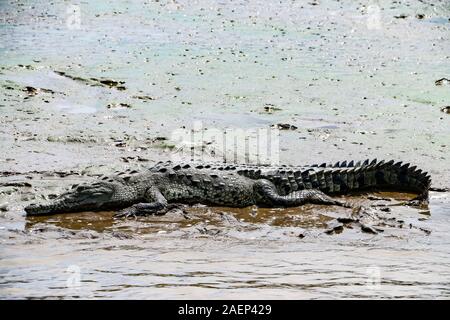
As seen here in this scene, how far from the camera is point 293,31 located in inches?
604

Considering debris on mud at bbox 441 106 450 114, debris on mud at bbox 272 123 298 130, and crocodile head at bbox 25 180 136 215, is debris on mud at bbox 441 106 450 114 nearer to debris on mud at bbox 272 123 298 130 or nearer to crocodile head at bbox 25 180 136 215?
debris on mud at bbox 272 123 298 130

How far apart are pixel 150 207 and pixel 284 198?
127 centimetres

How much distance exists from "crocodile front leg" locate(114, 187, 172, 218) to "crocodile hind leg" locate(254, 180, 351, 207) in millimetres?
879

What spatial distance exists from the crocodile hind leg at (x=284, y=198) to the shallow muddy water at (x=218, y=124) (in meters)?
0.12

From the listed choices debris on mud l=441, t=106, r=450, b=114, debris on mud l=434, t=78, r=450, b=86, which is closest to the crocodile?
debris on mud l=441, t=106, r=450, b=114

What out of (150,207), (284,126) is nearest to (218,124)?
(284,126)

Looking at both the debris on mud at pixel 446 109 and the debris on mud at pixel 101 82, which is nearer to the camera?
the debris on mud at pixel 446 109

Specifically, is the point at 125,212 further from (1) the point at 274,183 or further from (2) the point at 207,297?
(2) the point at 207,297

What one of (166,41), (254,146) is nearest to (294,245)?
(254,146)

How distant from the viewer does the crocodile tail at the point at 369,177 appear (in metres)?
8.04

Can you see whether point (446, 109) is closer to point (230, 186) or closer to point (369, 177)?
point (369, 177)

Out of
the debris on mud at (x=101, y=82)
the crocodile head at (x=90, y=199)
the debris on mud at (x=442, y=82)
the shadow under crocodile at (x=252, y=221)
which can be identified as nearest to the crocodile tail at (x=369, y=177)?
the shadow under crocodile at (x=252, y=221)

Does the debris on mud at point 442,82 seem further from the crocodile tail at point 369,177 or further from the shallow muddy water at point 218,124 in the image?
the crocodile tail at point 369,177

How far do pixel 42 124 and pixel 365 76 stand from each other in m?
5.45
